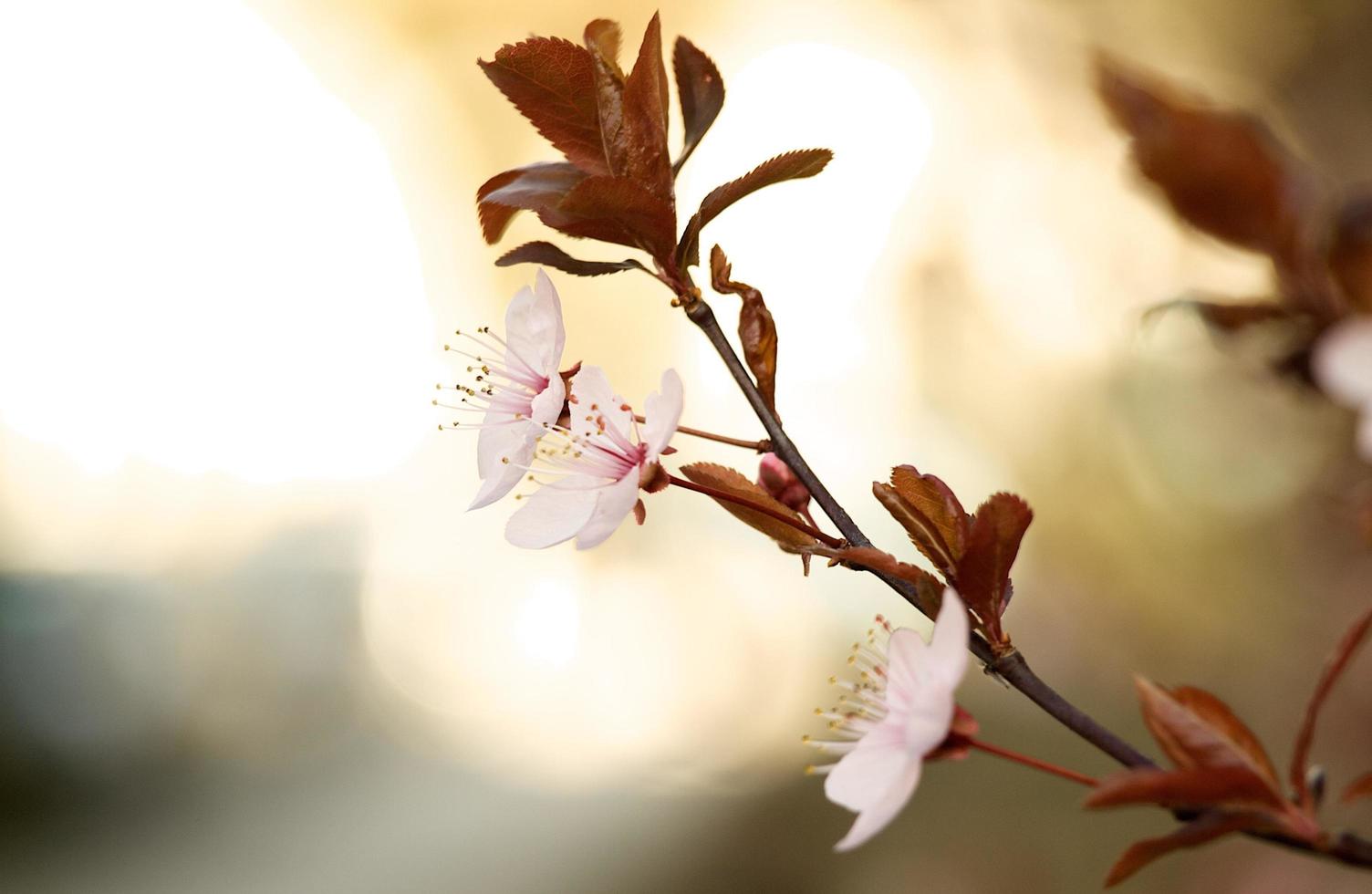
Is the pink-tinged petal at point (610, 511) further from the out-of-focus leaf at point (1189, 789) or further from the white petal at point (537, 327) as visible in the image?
the out-of-focus leaf at point (1189, 789)

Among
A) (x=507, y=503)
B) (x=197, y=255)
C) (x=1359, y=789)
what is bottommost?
(x=1359, y=789)

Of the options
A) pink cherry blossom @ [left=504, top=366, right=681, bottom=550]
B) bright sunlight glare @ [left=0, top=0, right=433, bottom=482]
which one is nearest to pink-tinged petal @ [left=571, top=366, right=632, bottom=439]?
pink cherry blossom @ [left=504, top=366, right=681, bottom=550]

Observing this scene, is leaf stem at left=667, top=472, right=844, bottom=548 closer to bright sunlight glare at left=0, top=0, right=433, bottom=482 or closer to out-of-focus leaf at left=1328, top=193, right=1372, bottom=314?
out-of-focus leaf at left=1328, top=193, right=1372, bottom=314

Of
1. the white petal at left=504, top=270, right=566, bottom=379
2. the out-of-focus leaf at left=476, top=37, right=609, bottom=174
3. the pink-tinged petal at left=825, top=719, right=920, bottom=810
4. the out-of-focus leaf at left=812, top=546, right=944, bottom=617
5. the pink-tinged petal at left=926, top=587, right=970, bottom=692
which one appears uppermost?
the out-of-focus leaf at left=476, top=37, right=609, bottom=174

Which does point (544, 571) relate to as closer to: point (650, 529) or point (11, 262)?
point (650, 529)

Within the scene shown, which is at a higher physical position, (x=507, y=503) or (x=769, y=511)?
(x=507, y=503)

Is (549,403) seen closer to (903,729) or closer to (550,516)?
(550,516)

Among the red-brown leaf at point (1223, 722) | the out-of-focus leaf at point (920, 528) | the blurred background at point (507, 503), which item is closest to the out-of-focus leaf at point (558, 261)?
the out-of-focus leaf at point (920, 528)

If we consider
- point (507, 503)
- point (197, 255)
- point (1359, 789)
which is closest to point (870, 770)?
point (1359, 789)
